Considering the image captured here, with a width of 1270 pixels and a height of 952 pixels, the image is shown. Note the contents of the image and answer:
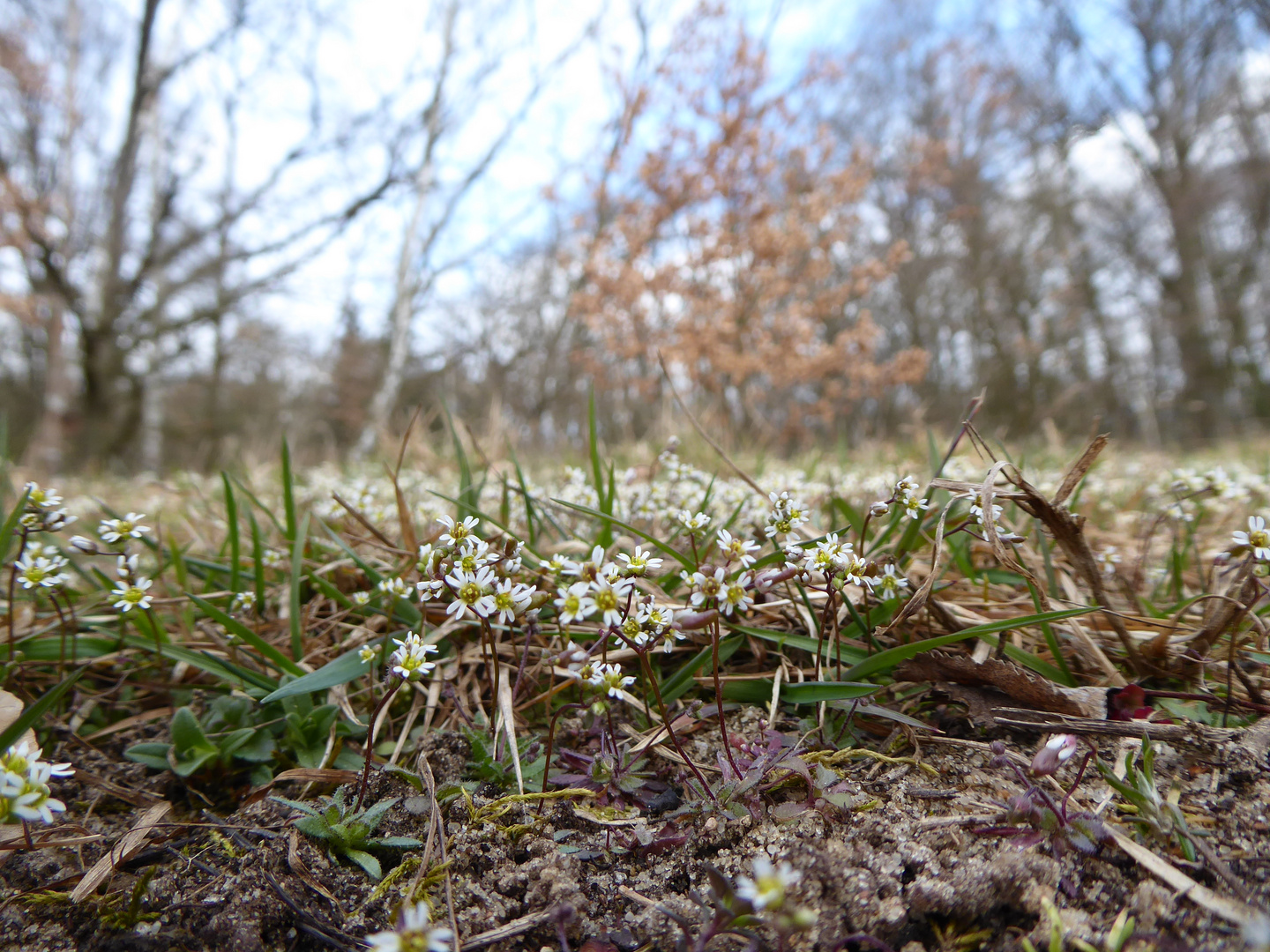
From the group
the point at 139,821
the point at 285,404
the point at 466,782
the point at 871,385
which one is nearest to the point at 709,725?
the point at 466,782

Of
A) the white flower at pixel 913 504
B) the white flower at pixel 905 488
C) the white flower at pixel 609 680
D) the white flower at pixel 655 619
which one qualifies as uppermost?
the white flower at pixel 905 488

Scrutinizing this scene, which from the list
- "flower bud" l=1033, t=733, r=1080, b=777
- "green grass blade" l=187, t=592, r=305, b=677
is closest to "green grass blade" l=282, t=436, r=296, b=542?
"green grass blade" l=187, t=592, r=305, b=677

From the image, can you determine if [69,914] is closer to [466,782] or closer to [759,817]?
[466,782]

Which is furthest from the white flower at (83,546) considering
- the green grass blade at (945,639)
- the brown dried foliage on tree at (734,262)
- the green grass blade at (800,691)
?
the brown dried foliage on tree at (734,262)

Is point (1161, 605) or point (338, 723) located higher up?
point (1161, 605)

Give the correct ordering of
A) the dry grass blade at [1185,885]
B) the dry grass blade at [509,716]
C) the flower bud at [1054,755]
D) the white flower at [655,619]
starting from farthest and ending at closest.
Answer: the dry grass blade at [509,716] → the white flower at [655,619] → the flower bud at [1054,755] → the dry grass blade at [1185,885]

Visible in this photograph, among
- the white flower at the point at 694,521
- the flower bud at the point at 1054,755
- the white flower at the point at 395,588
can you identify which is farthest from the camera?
the white flower at the point at 395,588

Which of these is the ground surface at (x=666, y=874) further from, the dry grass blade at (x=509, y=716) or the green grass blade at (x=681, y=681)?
the green grass blade at (x=681, y=681)

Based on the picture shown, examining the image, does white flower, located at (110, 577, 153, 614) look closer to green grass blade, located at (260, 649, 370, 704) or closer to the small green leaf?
green grass blade, located at (260, 649, 370, 704)

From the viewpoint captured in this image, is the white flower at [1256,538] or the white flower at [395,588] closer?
the white flower at [1256,538]
